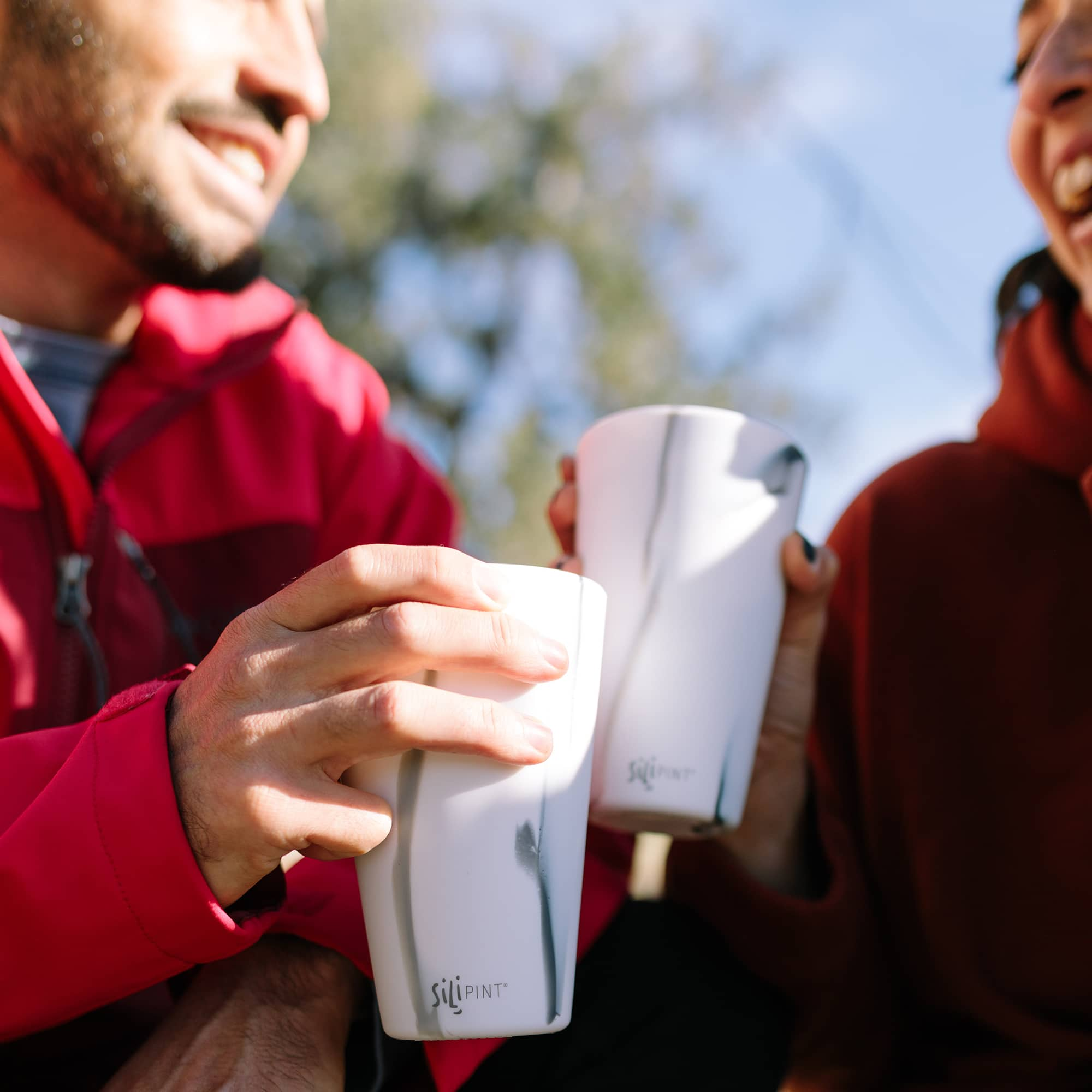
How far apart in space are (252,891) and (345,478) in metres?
0.85

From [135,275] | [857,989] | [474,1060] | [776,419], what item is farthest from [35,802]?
[776,419]

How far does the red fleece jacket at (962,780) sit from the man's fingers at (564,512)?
1.43 ft

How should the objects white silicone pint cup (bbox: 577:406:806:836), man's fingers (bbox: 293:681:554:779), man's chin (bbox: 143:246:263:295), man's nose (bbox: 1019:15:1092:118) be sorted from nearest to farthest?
man's fingers (bbox: 293:681:554:779), white silicone pint cup (bbox: 577:406:806:836), man's nose (bbox: 1019:15:1092:118), man's chin (bbox: 143:246:263:295)

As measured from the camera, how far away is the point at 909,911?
1.36 meters

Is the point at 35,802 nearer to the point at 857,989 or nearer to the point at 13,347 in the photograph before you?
the point at 13,347

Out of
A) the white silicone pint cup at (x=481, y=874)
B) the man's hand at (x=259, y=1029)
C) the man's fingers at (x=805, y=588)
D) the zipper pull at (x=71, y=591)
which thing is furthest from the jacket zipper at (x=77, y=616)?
the man's fingers at (x=805, y=588)

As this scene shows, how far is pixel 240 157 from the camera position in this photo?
146 cm

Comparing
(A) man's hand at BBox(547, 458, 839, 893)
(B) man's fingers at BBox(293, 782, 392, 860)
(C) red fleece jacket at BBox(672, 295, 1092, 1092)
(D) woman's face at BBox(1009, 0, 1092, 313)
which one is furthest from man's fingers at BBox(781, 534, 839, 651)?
(D) woman's face at BBox(1009, 0, 1092, 313)

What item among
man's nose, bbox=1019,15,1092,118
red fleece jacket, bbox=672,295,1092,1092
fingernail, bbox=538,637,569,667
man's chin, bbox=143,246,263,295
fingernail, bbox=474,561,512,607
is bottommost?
red fleece jacket, bbox=672,295,1092,1092

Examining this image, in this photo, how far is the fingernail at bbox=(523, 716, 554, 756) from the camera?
2.40 ft

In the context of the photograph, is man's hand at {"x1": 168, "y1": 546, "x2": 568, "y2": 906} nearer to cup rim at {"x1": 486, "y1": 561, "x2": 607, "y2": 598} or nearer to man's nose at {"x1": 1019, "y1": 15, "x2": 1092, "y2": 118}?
cup rim at {"x1": 486, "y1": 561, "x2": 607, "y2": 598}

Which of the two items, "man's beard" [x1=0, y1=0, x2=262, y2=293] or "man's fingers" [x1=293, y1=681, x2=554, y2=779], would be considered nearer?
"man's fingers" [x1=293, y1=681, x2=554, y2=779]

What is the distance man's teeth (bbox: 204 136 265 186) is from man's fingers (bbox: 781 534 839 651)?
0.99 meters

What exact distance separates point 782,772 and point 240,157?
1142 mm
